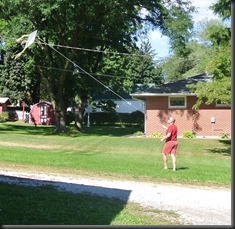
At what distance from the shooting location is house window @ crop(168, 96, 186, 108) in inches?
1165

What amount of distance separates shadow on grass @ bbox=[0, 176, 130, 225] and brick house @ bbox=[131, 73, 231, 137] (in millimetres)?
19931

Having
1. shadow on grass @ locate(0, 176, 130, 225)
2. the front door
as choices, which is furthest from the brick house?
the front door

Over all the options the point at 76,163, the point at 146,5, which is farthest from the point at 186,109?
the point at 76,163

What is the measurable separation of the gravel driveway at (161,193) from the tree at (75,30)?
662 inches

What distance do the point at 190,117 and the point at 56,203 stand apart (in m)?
22.6

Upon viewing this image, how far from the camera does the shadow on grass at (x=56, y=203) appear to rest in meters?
6.23

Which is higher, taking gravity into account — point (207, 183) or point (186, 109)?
point (186, 109)

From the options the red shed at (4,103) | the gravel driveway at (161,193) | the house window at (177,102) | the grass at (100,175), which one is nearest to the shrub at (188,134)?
the house window at (177,102)

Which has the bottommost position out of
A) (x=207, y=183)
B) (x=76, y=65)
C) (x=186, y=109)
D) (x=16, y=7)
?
(x=207, y=183)

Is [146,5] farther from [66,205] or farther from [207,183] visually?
[66,205]

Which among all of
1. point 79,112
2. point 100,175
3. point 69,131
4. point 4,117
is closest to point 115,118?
point 4,117

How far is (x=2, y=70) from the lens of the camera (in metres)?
50.2

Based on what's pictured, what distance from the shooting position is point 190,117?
1150 inches

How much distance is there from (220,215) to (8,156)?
32.3 feet
